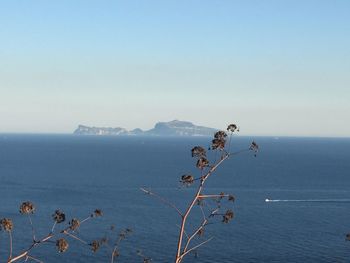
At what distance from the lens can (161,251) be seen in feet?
260

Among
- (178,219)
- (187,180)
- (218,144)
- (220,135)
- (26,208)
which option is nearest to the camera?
(26,208)

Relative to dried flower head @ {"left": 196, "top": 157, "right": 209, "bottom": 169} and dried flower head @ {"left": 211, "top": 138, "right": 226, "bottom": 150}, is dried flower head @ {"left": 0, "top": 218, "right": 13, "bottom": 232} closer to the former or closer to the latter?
dried flower head @ {"left": 196, "top": 157, "right": 209, "bottom": 169}

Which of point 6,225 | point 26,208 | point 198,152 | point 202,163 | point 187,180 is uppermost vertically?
point 198,152

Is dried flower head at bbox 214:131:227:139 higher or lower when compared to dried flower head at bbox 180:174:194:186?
higher

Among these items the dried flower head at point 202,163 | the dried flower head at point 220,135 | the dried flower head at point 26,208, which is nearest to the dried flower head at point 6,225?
the dried flower head at point 26,208

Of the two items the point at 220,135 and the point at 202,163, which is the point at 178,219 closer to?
the point at 220,135

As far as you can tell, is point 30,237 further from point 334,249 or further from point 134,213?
point 334,249

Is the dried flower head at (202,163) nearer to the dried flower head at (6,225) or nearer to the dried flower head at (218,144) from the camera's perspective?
the dried flower head at (218,144)

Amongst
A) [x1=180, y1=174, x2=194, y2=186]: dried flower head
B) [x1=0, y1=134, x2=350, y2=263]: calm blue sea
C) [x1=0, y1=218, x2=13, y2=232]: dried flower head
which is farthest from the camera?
[x1=0, y1=134, x2=350, y2=263]: calm blue sea

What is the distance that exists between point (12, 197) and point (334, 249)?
78226 millimetres

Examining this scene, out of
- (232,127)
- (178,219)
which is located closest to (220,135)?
(232,127)

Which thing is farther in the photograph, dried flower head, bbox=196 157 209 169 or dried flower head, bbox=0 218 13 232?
dried flower head, bbox=196 157 209 169

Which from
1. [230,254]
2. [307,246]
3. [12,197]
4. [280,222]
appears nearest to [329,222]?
[280,222]

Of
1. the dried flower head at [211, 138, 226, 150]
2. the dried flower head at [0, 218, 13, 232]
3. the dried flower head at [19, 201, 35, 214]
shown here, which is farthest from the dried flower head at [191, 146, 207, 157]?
the dried flower head at [0, 218, 13, 232]
